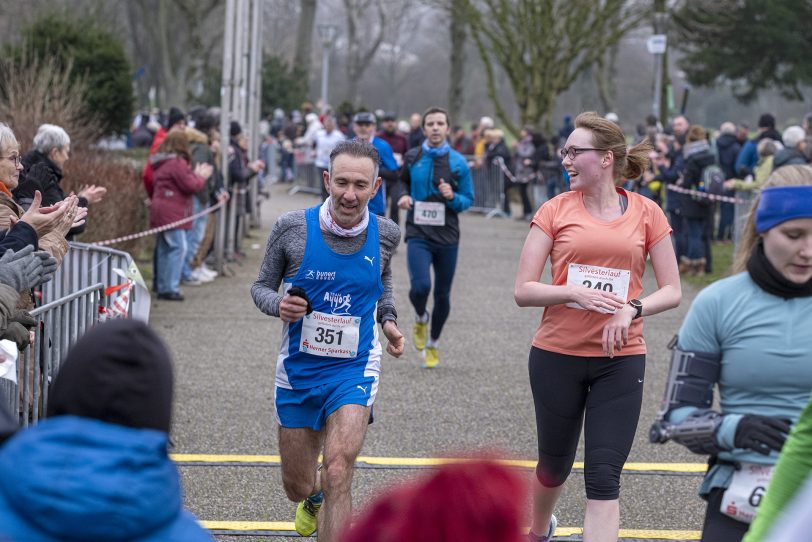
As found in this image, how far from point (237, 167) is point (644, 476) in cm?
936

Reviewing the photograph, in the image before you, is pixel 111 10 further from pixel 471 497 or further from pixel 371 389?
pixel 471 497

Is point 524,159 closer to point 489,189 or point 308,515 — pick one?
point 489,189

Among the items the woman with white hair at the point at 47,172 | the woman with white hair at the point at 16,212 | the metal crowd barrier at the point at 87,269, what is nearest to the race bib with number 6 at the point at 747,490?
the woman with white hair at the point at 16,212

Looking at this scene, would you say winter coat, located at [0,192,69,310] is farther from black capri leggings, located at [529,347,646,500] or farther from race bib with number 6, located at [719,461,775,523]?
race bib with number 6, located at [719,461,775,523]

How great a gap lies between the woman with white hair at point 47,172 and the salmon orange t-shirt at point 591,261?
385 cm

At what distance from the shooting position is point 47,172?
794 centimetres

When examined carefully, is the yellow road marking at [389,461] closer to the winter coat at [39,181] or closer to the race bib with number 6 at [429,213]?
the winter coat at [39,181]

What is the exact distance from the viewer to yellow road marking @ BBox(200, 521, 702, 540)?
582cm

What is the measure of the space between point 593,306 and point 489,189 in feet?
69.1

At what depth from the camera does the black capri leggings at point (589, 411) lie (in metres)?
4.75

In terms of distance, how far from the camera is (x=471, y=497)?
1771 mm

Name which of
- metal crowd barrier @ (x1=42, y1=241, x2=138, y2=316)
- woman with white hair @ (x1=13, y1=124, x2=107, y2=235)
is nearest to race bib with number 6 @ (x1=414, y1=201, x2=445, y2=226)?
woman with white hair @ (x1=13, y1=124, x2=107, y2=235)

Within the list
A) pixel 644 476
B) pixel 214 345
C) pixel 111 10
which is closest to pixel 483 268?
pixel 214 345

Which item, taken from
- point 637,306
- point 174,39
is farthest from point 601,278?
point 174,39
